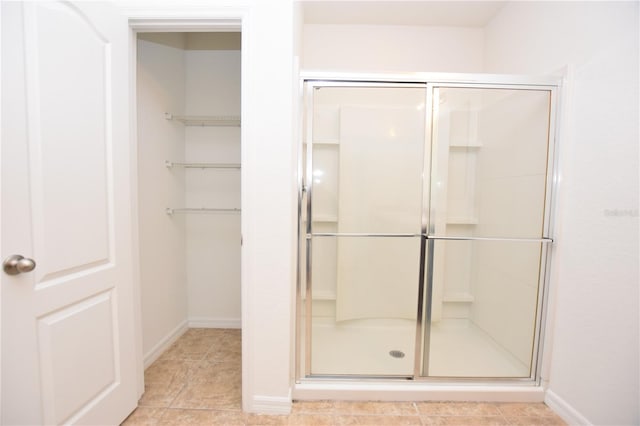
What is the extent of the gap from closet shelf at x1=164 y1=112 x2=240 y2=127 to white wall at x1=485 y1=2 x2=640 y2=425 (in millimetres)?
2191

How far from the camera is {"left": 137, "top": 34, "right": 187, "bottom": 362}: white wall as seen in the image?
1.97 metres

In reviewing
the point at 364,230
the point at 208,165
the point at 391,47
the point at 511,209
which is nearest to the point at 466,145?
the point at 511,209

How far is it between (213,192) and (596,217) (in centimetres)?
255

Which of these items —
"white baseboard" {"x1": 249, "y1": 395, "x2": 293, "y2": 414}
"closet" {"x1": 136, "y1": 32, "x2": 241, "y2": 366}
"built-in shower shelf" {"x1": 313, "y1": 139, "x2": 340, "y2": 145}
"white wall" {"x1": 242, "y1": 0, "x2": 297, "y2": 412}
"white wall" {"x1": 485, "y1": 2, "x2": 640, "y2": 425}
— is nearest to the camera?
"white wall" {"x1": 485, "y1": 2, "x2": 640, "y2": 425}

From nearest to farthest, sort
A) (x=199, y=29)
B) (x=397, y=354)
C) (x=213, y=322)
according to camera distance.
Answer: (x=199, y=29), (x=397, y=354), (x=213, y=322)

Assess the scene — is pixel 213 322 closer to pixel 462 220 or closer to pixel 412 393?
pixel 412 393

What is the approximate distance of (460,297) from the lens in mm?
2145

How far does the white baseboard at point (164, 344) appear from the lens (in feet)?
6.44

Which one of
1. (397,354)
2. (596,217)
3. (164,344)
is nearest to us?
(596,217)

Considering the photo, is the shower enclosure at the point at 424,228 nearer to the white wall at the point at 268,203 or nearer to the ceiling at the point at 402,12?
the white wall at the point at 268,203

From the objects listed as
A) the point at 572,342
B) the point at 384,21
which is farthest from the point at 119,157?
the point at 572,342

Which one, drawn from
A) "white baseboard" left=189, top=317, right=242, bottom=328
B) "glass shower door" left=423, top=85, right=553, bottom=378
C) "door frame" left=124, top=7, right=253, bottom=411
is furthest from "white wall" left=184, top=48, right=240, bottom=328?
"glass shower door" left=423, top=85, right=553, bottom=378

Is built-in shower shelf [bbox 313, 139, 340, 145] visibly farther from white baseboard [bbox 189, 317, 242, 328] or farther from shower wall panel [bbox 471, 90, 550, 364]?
white baseboard [bbox 189, 317, 242, 328]

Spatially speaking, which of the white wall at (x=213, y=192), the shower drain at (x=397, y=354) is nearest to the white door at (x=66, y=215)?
the white wall at (x=213, y=192)
